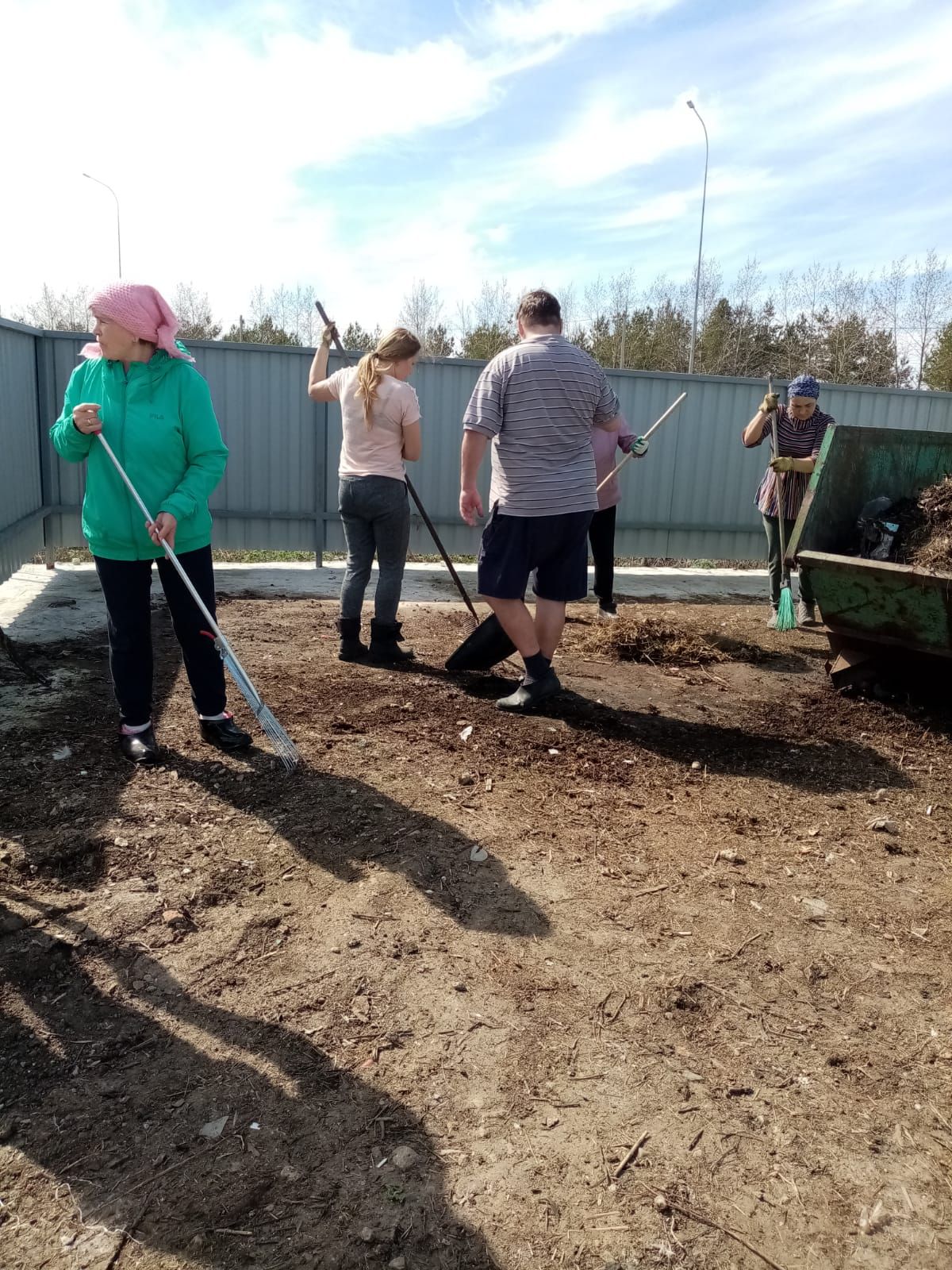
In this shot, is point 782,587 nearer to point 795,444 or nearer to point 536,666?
point 795,444

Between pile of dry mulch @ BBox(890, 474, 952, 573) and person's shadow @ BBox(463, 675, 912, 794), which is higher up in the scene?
pile of dry mulch @ BBox(890, 474, 952, 573)

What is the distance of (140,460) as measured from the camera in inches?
146

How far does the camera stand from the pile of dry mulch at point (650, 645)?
6.25 metres

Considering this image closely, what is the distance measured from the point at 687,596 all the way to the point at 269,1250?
25.6ft

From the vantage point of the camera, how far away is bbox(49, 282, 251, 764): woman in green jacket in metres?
3.60

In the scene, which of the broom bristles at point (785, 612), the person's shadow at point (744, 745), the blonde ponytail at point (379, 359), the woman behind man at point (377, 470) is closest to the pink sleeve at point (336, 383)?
the woman behind man at point (377, 470)

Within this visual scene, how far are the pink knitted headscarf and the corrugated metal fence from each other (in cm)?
399

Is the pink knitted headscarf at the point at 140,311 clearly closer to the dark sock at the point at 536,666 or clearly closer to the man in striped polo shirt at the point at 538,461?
the man in striped polo shirt at the point at 538,461

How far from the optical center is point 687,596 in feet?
29.4

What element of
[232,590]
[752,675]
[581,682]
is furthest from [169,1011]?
[232,590]

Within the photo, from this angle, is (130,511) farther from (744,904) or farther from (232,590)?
(232,590)

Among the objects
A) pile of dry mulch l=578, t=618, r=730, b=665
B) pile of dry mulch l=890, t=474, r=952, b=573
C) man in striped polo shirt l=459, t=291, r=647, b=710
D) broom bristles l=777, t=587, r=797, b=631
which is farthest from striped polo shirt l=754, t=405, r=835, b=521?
man in striped polo shirt l=459, t=291, r=647, b=710

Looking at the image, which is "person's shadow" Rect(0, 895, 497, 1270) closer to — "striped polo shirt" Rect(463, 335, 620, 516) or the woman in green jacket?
the woman in green jacket

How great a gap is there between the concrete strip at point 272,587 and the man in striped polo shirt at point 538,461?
10.7 feet
